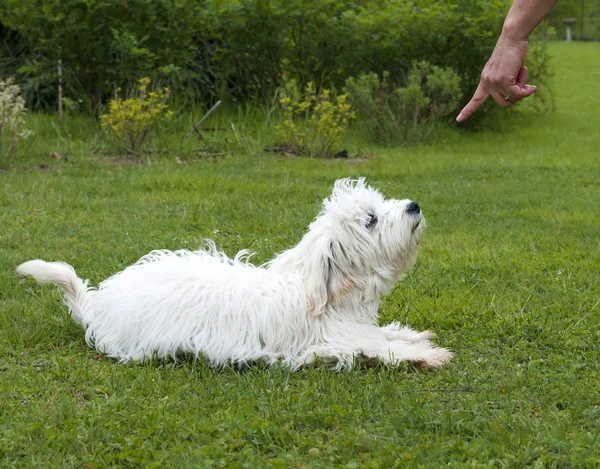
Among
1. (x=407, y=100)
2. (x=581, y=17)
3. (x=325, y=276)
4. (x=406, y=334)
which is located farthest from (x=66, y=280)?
(x=581, y=17)

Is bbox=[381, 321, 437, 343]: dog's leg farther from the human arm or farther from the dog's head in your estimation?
the human arm

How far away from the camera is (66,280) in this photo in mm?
4715

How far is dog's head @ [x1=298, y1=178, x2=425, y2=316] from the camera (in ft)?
14.1

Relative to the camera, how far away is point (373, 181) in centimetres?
957

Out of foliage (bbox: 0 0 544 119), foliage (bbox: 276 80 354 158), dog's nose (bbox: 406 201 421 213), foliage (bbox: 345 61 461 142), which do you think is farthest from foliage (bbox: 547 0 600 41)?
dog's nose (bbox: 406 201 421 213)

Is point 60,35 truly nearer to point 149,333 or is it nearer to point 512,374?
point 149,333

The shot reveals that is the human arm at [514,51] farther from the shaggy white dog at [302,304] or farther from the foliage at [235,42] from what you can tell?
the foliage at [235,42]

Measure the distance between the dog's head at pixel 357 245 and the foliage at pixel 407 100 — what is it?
8.36 meters

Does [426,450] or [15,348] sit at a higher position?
[426,450]

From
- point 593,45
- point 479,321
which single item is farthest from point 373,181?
point 593,45

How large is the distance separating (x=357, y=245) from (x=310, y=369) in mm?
670

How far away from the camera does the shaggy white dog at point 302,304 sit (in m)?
4.29

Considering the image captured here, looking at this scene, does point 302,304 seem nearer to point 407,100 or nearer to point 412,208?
point 412,208

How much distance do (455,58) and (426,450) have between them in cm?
1156
